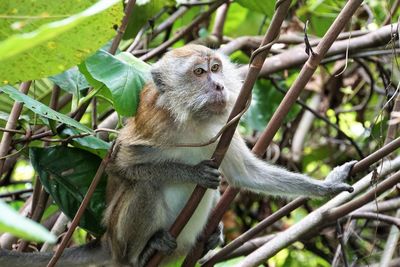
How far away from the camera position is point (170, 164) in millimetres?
3527

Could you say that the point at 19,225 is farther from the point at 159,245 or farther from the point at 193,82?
the point at 193,82

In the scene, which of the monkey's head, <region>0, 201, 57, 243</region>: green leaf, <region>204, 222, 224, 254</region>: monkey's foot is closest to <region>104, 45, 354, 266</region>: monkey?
the monkey's head

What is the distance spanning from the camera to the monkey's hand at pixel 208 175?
3110mm

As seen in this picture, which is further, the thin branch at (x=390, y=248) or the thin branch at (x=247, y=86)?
the thin branch at (x=390, y=248)

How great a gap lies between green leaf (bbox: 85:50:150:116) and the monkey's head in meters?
0.33

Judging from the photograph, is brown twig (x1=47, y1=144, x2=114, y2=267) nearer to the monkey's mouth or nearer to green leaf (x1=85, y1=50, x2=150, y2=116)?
green leaf (x1=85, y1=50, x2=150, y2=116)

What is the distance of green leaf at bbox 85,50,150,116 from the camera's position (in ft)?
9.35

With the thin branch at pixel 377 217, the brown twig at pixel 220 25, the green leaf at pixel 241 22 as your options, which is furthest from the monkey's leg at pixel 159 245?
the green leaf at pixel 241 22

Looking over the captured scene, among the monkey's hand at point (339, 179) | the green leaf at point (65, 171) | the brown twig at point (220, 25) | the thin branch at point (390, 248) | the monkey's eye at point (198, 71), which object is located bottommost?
the thin branch at point (390, 248)

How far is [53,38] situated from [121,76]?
1.43 meters

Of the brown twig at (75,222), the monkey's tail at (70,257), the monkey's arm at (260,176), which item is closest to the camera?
the brown twig at (75,222)

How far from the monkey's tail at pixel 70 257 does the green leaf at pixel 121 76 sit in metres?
0.94

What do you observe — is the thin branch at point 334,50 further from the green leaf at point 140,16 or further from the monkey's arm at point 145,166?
the monkey's arm at point 145,166

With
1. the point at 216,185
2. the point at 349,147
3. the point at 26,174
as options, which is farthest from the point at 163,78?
the point at 26,174
